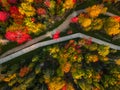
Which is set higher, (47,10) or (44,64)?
(47,10)

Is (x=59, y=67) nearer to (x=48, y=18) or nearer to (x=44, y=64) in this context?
(x=44, y=64)

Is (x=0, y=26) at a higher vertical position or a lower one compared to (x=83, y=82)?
higher

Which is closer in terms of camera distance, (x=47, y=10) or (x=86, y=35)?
(x=47, y=10)

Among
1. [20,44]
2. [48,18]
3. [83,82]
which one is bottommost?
[83,82]

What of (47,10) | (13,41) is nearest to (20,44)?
(13,41)

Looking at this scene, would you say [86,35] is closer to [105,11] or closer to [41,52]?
[105,11]

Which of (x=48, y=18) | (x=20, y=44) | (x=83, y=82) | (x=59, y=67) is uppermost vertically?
(x=48, y=18)

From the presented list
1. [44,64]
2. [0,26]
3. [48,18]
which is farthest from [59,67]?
[0,26]
